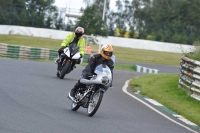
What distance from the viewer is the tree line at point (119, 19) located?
159 feet

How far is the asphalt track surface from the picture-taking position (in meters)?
9.71

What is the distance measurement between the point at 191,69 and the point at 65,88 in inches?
152

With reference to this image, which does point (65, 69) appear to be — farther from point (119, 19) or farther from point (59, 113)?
point (119, 19)

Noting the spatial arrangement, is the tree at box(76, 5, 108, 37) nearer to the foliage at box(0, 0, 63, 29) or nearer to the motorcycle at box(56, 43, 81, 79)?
the foliage at box(0, 0, 63, 29)

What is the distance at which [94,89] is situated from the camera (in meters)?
11.8

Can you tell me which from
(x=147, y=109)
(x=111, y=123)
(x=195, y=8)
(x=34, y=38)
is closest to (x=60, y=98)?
(x=147, y=109)

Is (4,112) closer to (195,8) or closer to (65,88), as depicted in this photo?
(65,88)

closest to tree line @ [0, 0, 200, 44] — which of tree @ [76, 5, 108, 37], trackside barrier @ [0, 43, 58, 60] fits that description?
tree @ [76, 5, 108, 37]

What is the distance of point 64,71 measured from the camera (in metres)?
19.0

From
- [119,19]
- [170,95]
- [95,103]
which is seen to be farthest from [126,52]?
[95,103]

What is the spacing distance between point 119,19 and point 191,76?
57.2 metres

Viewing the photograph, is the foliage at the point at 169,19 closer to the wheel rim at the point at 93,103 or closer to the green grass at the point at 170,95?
the green grass at the point at 170,95

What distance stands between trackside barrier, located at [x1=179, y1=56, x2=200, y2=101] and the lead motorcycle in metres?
4.97

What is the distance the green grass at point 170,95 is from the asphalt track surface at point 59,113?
814 mm
